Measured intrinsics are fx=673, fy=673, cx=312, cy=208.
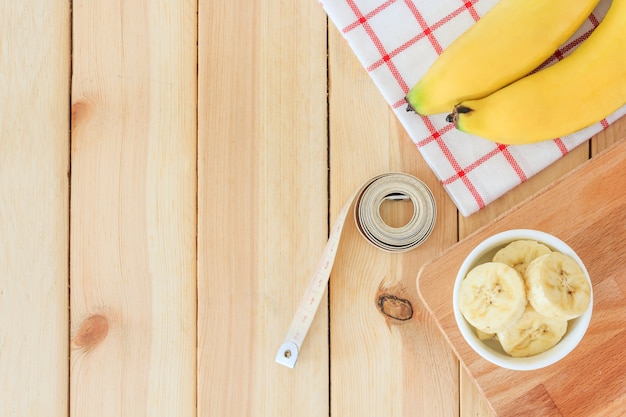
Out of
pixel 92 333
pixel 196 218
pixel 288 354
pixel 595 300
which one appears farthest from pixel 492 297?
pixel 92 333

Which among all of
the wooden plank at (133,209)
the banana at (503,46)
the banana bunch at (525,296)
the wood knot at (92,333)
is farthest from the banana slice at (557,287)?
the wood knot at (92,333)

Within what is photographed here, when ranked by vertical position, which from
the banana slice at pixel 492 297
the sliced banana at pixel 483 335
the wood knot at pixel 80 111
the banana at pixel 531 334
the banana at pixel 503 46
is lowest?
the banana at pixel 531 334

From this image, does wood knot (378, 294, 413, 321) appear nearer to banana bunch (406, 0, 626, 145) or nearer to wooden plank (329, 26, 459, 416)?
wooden plank (329, 26, 459, 416)

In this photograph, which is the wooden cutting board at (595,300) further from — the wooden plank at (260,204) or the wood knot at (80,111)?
the wood knot at (80,111)

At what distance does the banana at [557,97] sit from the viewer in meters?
0.78

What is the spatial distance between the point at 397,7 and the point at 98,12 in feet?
1.30

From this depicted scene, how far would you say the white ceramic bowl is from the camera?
0.73 metres

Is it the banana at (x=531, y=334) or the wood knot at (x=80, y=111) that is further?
the wood knot at (x=80, y=111)

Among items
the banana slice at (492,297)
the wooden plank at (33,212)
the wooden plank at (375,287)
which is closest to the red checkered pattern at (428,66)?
the wooden plank at (375,287)

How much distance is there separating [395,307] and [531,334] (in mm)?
190

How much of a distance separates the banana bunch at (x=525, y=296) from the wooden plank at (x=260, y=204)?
23 cm

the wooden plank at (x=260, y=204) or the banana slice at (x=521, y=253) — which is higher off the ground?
the wooden plank at (x=260, y=204)

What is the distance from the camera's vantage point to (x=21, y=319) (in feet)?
2.95

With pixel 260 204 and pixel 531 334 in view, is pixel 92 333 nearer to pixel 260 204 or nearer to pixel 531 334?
pixel 260 204
